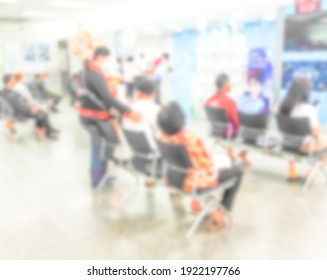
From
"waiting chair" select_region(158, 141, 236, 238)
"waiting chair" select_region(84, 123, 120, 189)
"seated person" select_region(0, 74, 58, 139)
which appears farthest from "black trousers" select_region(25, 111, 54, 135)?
"waiting chair" select_region(158, 141, 236, 238)

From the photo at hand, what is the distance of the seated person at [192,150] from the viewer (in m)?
2.75

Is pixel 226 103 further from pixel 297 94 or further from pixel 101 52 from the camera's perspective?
pixel 101 52

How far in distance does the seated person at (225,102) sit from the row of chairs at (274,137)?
0.07m

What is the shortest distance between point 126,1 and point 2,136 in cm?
393

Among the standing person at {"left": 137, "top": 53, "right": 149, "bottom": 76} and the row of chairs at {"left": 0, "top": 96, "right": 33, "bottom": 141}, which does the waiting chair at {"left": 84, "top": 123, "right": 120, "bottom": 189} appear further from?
the standing person at {"left": 137, "top": 53, "right": 149, "bottom": 76}

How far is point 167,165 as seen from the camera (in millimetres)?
2928

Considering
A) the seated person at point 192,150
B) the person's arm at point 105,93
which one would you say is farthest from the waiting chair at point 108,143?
the seated person at point 192,150

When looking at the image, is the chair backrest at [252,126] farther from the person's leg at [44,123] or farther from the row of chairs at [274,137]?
the person's leg at [44,123]

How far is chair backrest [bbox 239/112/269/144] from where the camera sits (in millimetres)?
3916

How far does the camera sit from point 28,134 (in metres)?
6.91

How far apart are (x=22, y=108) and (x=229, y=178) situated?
4592 mm

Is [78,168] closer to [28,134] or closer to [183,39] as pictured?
[28,134]

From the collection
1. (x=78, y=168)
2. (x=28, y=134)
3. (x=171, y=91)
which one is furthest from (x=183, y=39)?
(x=78, y=168)

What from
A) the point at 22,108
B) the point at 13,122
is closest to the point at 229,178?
the point at 22,108
